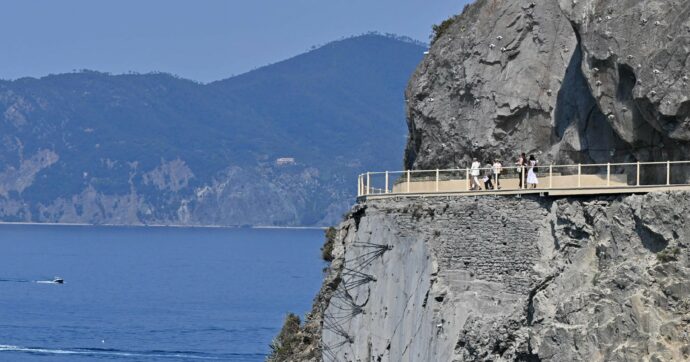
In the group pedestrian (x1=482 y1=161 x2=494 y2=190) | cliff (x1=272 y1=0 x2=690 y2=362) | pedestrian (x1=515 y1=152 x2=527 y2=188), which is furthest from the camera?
pedestrian (x1=482 y1=161 x2=494 y2=190)

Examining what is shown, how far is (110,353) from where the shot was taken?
384 ft

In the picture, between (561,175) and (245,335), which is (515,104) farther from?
(245,335)

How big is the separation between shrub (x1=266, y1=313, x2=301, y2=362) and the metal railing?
31.5 feet

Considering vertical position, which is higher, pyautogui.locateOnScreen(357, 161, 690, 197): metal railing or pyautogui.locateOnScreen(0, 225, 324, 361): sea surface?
pyautogui.locateOnScreen(357, 161, 690, 197): metal railing

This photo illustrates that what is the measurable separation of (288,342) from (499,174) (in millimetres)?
16440

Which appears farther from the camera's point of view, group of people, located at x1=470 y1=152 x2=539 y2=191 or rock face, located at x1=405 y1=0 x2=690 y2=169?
group of people, located at x1=470 y1=152 x2=539 y2=191

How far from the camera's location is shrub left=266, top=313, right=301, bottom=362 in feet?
208

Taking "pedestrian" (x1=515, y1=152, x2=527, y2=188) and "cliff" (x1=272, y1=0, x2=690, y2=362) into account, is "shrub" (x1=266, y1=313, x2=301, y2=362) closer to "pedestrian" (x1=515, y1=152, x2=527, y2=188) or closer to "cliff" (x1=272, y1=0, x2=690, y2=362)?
"cliff" (x1=272, y1=0, x2=690, y2=362)

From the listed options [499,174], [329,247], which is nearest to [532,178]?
[499,174]

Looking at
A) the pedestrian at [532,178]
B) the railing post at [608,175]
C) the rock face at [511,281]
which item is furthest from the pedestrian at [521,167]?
the railing post at [608,175]

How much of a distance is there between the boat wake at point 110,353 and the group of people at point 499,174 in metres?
64.3

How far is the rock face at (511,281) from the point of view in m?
38.8

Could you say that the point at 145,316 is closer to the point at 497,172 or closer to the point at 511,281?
the point at 497,172

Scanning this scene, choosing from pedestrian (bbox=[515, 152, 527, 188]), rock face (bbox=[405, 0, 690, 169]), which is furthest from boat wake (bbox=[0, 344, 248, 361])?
pedestrian (bbox=[515, 152, 527, 188])
